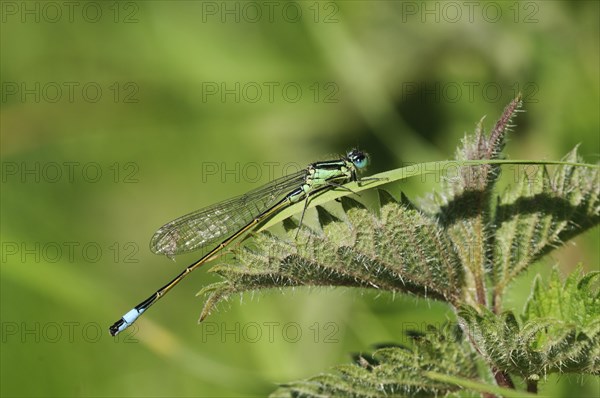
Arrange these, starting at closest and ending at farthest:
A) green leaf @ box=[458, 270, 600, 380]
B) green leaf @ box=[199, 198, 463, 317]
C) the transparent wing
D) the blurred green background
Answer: green leaf @ box=[458, 270, 600, 380] < green leaf @ box=[199, 198, 463, 317] < the transparent wing < the blurred green background

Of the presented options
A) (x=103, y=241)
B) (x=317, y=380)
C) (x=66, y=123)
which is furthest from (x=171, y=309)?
(x=317, y=380)

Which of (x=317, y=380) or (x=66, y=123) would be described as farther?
(x=66, y=123)

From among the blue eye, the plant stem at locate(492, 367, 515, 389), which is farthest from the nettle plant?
the blue eye

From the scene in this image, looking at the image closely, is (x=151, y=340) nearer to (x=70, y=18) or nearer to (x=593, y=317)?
(x=593, y=317)

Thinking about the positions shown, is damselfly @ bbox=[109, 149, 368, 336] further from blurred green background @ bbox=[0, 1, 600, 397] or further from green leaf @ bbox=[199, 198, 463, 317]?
green leaf @ bbox=[199, 198, 463, 317]

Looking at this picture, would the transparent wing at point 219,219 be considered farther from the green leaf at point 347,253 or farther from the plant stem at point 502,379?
the plant stem at point 502,379

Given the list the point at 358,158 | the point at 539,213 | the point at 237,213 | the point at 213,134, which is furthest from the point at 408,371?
the point at 213,134
